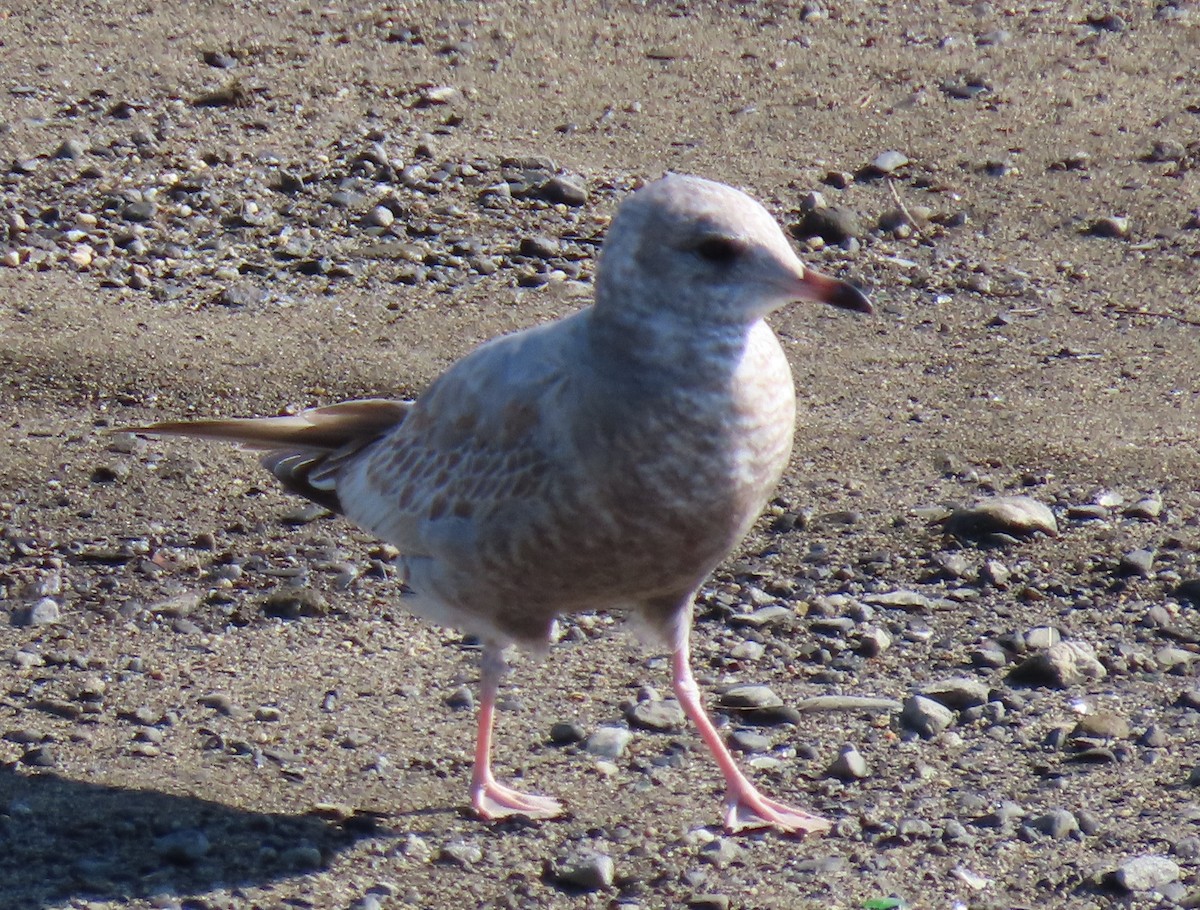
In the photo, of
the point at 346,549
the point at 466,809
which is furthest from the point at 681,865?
the point at 346,549

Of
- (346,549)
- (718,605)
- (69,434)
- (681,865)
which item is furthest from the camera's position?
(69,434)

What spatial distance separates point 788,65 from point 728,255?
622 centimetres

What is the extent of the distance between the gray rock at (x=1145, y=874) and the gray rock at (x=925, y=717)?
2.32 ft

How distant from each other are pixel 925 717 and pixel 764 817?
0.60 metres

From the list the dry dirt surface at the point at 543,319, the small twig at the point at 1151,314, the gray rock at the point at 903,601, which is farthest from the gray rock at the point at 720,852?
the small twig at the point at 1151,314

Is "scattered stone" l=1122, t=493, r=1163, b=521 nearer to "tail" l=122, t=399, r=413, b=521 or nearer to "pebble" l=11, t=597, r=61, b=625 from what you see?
"tail" l=122, t=399, r=413, b=521

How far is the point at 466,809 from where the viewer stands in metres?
4.41

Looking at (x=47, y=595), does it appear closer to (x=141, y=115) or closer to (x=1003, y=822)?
(x=1003, y=822)

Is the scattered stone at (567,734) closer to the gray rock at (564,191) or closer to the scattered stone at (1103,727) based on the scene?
the scattered stone at (1103,727)

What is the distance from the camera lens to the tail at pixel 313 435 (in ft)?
15.8

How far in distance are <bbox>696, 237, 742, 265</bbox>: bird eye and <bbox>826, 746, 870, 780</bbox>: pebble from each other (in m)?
1.37

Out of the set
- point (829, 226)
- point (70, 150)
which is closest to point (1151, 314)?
point (829, 226)

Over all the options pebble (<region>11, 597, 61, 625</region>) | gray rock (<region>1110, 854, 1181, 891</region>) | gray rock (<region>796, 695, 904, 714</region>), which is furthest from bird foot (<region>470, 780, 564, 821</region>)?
pebble (<region>11, 597, 61, 625</region>)

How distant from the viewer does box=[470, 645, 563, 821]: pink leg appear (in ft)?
14.2
